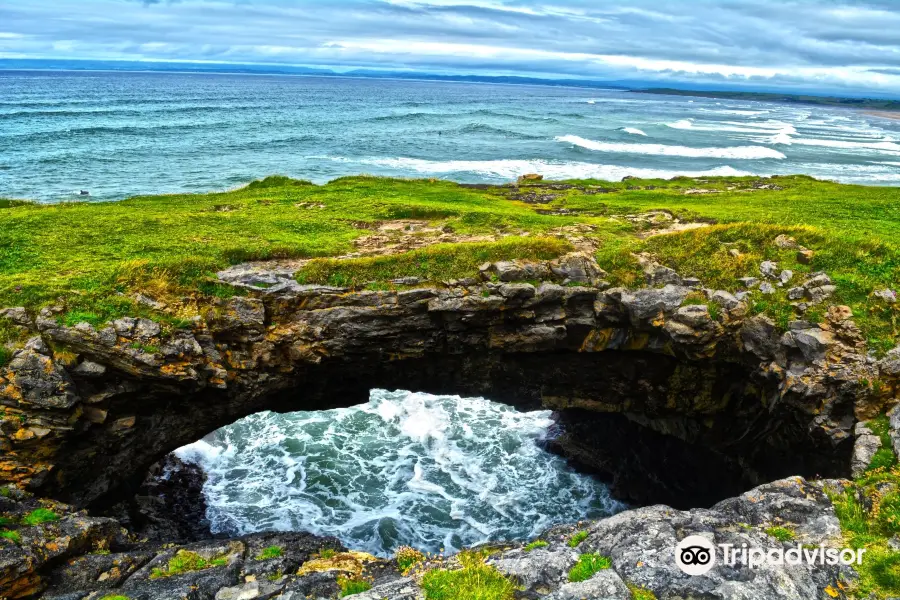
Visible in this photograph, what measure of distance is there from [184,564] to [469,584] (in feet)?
21.0

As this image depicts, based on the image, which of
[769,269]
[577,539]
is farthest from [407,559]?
[769,269]

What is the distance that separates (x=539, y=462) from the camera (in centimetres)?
2439

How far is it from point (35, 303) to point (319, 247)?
27.7ft

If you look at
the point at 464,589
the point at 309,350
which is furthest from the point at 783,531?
the point at 309,350

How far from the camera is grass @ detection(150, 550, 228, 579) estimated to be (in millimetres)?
11984

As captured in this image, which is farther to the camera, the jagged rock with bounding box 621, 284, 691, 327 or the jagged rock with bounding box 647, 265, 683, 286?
the jagged rock with bounding box 647, 265, 683, 286

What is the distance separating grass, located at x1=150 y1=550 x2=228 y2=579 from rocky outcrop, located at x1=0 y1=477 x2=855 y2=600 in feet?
0.09

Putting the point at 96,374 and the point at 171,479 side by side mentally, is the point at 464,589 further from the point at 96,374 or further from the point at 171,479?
the point at 171,479

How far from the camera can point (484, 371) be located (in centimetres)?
2067

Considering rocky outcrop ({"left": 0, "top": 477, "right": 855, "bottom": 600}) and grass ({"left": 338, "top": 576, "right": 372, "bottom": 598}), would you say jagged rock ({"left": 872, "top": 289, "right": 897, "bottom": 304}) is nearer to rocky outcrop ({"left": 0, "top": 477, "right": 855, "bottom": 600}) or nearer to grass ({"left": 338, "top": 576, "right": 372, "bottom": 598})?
rocky outcrop ({"left": 0, "top": 477, "right": 855, "bottom": 600})

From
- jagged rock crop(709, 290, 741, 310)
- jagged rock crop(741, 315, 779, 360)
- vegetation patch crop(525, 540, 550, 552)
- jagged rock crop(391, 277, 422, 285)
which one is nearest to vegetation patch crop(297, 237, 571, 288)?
jagged rock crop(391, 277, 422, 285)

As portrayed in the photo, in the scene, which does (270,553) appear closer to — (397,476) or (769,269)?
(397,476)

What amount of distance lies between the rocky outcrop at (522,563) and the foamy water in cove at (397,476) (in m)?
7.38

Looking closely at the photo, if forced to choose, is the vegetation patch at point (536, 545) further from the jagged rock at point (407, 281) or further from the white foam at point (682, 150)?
the white foam at point (682, 150)
